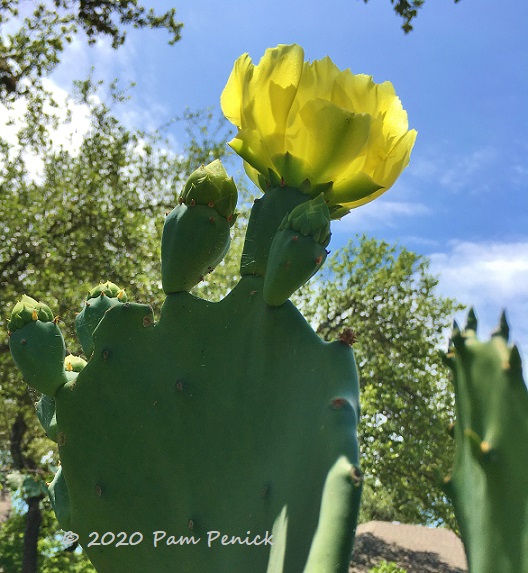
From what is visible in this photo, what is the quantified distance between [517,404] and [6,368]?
22.5 ft

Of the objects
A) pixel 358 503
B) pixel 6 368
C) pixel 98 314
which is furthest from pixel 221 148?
pixel 358 503

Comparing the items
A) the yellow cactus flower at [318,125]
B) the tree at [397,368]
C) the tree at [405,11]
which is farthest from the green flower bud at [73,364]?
the tree at [397,368]

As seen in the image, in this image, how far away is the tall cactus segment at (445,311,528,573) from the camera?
0.45 meters

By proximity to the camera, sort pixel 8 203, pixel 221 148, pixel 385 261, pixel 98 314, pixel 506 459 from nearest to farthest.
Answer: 1. pixel 506 459
2. pixel 98 314
3. pixel 8 203
4. pixel 221 148
5. pixel 385 261

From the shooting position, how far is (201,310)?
29.3 inches

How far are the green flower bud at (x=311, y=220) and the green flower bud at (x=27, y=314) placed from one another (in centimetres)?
40

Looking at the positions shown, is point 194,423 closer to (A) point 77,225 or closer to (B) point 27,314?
(B) point 27,314

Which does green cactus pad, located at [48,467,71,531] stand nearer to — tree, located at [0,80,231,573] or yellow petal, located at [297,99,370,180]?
yellow petal, located at [297,99,370,180]

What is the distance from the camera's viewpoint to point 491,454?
0.46 metres

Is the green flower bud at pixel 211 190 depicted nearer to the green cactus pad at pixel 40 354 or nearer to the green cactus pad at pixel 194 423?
the green cactus pad at pixel 194 423

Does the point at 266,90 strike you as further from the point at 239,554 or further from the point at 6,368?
the point at 6,368

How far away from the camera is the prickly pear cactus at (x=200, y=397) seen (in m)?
0.64

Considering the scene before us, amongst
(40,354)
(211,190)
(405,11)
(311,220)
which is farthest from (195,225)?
(405,11)

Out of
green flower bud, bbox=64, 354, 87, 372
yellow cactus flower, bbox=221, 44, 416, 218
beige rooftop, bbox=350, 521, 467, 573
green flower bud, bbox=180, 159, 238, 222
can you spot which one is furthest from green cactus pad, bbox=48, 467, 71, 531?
beige rooftop, bbox=350, 521, 467, 573
